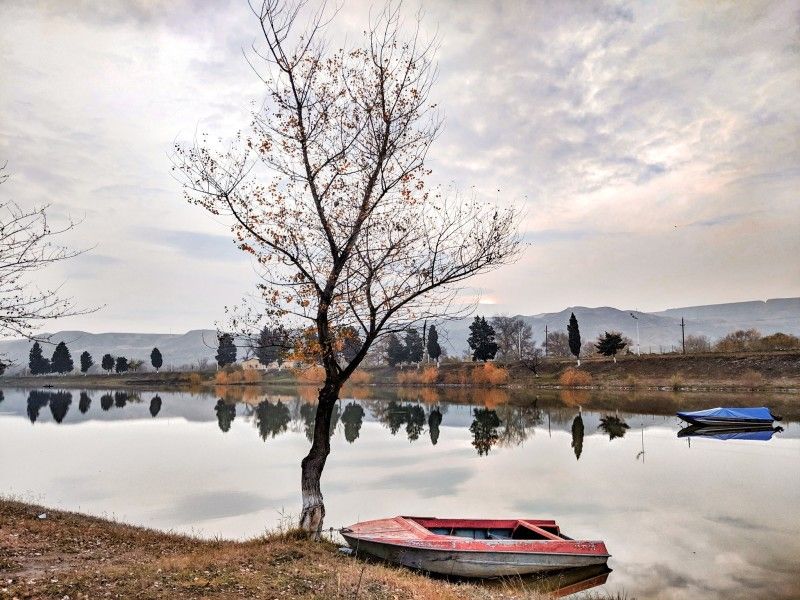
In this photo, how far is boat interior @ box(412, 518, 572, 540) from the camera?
17067mm

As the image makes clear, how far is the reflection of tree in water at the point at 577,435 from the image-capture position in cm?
3734

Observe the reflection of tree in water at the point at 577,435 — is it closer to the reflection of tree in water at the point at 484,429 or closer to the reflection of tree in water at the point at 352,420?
the reflection of tree in water at the point at 484,429

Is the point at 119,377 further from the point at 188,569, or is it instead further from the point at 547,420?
the point at 188,569

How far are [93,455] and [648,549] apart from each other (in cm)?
3592

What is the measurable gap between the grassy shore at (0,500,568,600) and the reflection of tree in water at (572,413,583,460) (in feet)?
79.3

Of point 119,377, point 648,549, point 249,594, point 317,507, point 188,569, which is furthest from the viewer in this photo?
point 119,377

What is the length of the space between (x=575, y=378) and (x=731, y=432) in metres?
47.2

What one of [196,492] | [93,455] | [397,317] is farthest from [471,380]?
[397,317]

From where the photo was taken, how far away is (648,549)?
17.9 metres

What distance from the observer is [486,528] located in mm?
17328

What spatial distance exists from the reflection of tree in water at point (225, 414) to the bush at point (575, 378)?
53170mm

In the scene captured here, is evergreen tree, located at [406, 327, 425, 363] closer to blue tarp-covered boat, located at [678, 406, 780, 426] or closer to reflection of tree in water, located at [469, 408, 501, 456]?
reflection of tree in water, located at [469, 408, 501, 456]

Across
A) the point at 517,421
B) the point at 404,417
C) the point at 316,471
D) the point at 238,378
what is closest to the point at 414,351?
the point at 238,378

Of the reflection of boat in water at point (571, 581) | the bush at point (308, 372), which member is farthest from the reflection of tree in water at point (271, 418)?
the reflection of boat in water at point (571, 581)
